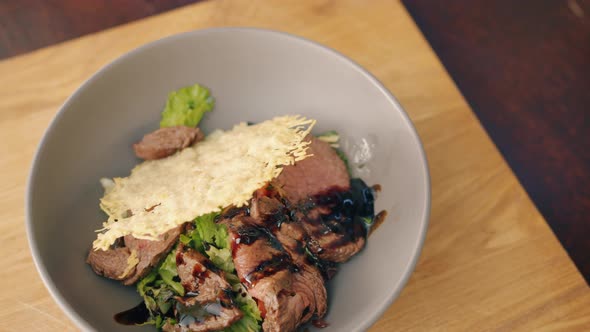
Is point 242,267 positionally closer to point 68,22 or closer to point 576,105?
point 68,22

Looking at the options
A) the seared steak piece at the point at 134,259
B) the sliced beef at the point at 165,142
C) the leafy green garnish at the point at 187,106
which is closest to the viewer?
the seared steak piece at the point at 134,259

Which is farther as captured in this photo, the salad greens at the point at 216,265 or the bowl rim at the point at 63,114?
the salad greens at the point at 216,265

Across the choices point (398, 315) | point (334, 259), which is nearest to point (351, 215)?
point (334, 259)

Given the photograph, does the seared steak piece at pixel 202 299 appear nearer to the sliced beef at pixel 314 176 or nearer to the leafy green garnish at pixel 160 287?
the leafy green garnish at pixel 160 287

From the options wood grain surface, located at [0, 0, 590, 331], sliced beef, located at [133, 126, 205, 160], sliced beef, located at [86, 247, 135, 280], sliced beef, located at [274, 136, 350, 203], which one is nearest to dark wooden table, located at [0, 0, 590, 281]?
wood grain surface, located at [0, 0, 590, 331]

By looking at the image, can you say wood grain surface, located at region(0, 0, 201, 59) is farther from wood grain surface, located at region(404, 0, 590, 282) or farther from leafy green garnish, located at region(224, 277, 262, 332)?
leafy green garnish, located at region(224, 277, 262, 332)

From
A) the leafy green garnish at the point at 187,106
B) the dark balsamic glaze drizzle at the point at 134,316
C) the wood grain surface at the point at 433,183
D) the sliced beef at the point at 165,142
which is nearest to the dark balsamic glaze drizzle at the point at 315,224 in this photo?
the dark balsamic glaze drizzle at the point at 134,316
